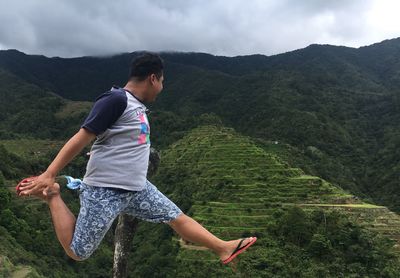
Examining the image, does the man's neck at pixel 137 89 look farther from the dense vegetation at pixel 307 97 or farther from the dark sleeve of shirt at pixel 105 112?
the dense vegetation at pixel 307 97

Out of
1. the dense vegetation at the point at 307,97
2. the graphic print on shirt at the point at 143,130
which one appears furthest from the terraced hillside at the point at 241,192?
the graphic print on shirt at the point at 143,130

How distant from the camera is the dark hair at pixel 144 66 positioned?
120 inches

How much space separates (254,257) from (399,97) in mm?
75190

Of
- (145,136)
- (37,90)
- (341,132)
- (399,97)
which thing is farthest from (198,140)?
(37,90)

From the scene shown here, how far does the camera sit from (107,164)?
2.88 meters

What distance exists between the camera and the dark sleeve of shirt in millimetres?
2768

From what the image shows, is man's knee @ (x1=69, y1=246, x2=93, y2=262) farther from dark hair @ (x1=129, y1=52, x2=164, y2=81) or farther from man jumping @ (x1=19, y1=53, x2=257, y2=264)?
dark hair @ (x1=129, y1=52, x2=164, y2=81)

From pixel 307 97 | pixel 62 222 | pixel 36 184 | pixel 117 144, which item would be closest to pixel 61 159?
pixel 36 184

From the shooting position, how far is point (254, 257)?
36.1 meters

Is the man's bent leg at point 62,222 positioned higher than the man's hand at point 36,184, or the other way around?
the man's hand at point 36,184

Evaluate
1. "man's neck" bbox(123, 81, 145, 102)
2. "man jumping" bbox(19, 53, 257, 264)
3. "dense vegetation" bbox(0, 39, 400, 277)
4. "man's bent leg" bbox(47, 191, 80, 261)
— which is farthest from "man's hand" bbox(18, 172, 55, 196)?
"dense vegetation" bbox(0, 39, 400, 277)

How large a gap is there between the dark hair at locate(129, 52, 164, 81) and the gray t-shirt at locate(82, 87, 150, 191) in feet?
0.56

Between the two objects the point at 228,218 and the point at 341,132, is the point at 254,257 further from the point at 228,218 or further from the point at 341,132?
the point at 341,132

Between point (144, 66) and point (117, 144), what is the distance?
58cm
